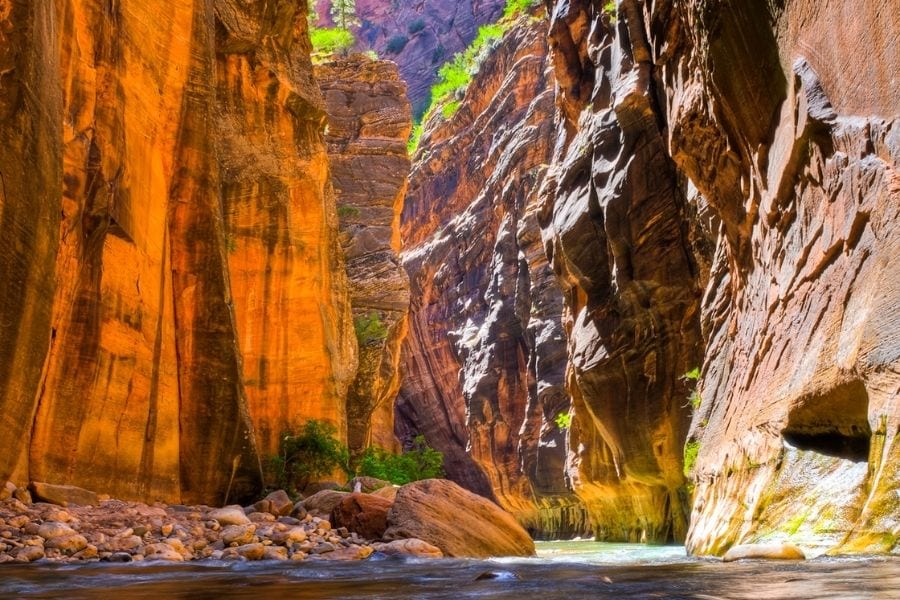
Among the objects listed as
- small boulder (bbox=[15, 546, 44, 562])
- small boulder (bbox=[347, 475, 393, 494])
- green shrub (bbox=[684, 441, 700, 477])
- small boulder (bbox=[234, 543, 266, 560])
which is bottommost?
small boulder (bbox=[234, 543, 266, 560])

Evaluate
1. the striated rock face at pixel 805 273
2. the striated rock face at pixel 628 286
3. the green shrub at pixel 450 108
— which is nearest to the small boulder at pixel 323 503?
the striated rock face at pixel 805 273

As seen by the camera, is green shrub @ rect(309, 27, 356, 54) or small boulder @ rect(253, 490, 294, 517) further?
green shrub @ rect(309, 27, 356, 54)

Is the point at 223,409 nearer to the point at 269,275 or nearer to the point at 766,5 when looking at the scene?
the point at 269,275

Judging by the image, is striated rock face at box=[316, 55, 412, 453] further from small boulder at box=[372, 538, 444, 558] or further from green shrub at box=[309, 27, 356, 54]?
small boulder at box=[372, 538, 444, 558]

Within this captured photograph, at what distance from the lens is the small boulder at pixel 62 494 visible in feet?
31.1

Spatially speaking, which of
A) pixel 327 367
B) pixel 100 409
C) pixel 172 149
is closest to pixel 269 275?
pixel 327 367

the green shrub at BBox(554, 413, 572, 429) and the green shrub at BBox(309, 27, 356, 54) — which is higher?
the green shrub at BBox(309, 27, 356, 54)

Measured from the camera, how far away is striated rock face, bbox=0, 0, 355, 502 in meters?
8.65

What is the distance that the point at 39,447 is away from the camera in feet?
Answer: 33.6

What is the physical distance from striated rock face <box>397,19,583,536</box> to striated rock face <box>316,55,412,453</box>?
8.05 metres

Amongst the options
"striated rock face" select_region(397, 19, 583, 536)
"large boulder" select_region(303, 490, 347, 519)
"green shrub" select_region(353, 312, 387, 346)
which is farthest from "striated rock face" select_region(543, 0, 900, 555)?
"striated rock face" select_region(397, 19, 583, 536)

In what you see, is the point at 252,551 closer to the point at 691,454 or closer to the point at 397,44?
the point at 691,454

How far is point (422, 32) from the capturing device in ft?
256

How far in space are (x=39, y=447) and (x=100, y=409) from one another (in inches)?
46.8
